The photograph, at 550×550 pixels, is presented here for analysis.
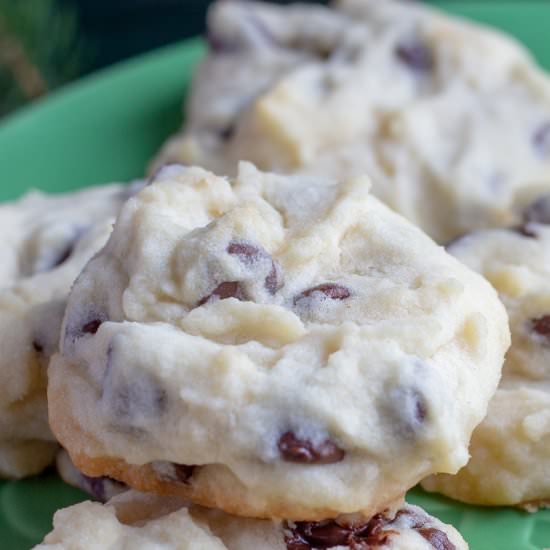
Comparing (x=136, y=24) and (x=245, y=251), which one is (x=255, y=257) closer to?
(x=245, y=251)

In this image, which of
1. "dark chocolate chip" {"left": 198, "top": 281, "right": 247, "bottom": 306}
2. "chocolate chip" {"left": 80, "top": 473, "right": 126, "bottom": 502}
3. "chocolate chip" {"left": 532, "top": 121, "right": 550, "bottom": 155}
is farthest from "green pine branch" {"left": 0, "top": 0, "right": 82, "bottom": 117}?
"dark chocolate chip" {"left": 198, "top": 281, "right": 247, "bottom": 306}

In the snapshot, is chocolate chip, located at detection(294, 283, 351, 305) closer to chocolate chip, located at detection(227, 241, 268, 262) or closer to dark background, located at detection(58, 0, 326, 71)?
chocolate chip, located at detection(227, 241, 268, 262)

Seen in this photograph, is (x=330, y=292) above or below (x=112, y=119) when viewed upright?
above

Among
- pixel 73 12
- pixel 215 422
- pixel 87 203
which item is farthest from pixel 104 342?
pixel 73 12

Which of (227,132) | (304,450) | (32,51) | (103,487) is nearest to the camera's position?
(304,450)

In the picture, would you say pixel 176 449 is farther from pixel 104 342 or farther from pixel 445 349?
pixel 445 349

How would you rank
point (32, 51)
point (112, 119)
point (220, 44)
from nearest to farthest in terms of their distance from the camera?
point (220, 44)
point (112, 119)
point (32, 51)

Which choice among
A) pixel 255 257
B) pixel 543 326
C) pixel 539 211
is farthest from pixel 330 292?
pixel 539 211
